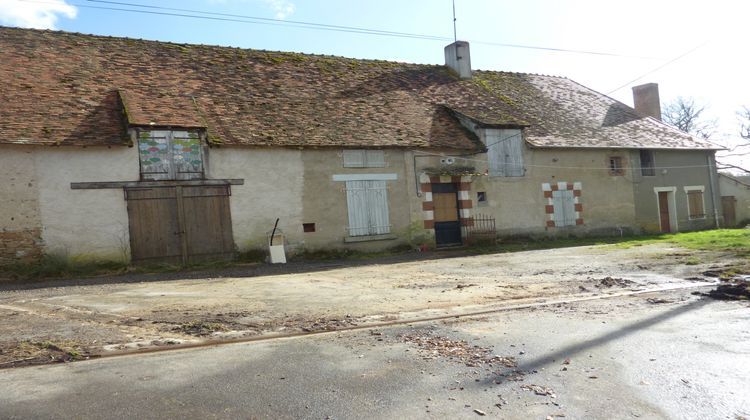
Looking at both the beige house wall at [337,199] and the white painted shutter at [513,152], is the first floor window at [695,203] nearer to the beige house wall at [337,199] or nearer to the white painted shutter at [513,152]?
the white painted shutter at [513,152]

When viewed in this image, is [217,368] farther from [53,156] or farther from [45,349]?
[53,156]

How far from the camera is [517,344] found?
16.6 feet

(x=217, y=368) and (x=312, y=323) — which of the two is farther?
(x=312, y=323)

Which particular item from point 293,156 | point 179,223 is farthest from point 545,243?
point 179,223

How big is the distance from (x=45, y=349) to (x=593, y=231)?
18.6 metres

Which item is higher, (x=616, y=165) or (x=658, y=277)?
(x=616, y=165)

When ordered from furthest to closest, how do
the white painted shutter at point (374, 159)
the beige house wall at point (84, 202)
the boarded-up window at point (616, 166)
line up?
1. the boarded-up window at point (616, 166)
2. the white painted shutter at point (374, 159)
3. the beige house wall at point (84, 202)

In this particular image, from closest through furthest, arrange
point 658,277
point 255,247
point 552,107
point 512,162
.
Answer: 1. point 658,277
2. point 255,247
3. point 512,162
4. point 552,107

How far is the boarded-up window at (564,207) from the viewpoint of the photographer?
19.0 m

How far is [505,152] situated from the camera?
59.8 ft

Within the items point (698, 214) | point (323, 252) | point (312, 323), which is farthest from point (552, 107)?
point (312, 323)

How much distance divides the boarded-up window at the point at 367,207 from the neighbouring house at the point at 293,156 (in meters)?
0.04

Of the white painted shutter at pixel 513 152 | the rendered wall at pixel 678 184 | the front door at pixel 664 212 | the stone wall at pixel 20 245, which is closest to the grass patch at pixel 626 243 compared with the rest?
the rendered wall at pixel 678 184

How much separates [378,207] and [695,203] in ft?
50.3
